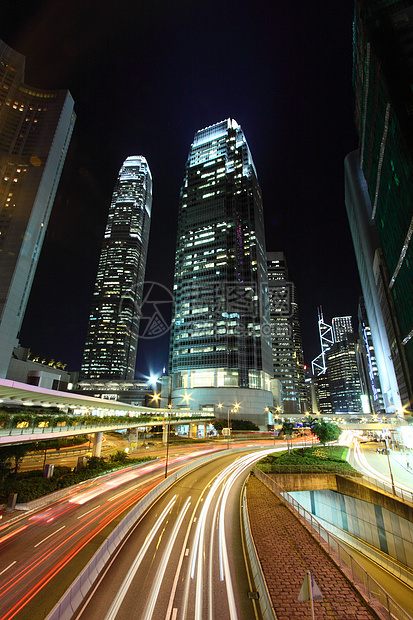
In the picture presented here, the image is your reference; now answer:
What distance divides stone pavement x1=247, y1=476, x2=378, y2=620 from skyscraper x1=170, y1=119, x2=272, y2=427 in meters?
94.7

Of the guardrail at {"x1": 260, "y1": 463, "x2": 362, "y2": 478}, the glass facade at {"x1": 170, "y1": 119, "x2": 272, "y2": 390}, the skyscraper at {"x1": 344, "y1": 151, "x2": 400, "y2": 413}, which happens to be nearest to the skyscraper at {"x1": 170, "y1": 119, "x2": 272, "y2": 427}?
the glass facade at {"x1": 170, "y1": 119, "x2": 272, "y2": 390}

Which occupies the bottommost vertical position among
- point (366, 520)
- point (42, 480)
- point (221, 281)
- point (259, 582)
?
point (366, 520)

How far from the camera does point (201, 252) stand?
466ft

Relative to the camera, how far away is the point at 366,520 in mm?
28281

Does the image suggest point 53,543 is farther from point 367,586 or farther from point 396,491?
point 396,491

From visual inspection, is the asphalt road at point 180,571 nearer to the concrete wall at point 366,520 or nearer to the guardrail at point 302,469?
the guardrail at point 302,469

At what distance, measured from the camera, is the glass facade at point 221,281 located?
404ft

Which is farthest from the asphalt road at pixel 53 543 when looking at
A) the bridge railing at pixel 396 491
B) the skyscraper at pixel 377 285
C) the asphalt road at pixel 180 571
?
the skyscraper at pixel 377 285

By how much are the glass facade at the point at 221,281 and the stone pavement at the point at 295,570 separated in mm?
99886

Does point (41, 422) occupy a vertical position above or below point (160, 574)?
above

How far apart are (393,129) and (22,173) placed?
114 meters

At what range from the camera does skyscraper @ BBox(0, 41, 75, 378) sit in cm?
8281

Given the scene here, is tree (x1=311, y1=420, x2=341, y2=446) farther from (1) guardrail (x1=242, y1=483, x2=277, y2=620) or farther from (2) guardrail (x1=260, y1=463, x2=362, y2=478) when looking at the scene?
(1) guardrail (x1=242, y1=483, x2=277, y2=620)

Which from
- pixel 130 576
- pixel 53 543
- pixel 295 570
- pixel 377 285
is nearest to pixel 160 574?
pixel 130 576
